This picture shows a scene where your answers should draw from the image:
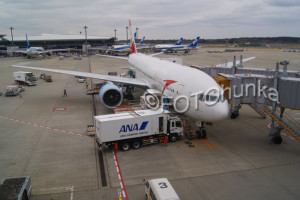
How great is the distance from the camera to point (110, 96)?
23.7 metres

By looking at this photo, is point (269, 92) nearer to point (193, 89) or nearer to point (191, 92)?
point (193, 89)

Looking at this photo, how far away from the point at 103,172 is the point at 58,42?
13460cm

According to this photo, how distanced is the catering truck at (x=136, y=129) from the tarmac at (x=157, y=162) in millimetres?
634

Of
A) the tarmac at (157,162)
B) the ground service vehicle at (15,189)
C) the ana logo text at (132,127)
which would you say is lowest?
the tarmac at (157,162)

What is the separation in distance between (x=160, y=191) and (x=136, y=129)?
270 inches

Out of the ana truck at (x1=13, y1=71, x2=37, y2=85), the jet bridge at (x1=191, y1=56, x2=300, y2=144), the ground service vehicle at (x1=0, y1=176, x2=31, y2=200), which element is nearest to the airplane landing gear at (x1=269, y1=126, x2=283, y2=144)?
the jet bridge at (x1=191, y1=56, x2=300, y2=144)

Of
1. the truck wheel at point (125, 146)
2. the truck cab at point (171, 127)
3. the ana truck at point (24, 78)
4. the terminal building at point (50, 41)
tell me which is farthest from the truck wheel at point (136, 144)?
the terminal building at point (50, 41)

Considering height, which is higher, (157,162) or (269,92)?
(269,92)

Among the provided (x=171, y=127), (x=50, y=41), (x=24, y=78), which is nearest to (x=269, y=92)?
(x=171, y=127)

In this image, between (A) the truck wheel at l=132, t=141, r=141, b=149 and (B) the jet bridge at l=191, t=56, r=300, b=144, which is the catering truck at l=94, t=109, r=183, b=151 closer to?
(A) the truck wheel at l=132, t=141, r=141, b=149

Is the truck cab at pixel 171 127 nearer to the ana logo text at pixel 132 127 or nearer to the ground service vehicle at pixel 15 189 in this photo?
the ana logo text at pixel 132 127

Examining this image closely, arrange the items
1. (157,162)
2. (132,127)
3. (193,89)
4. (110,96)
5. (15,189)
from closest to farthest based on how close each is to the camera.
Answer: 1. (15,189)
2. (157,162)
3. (132,127)
4. (193,89)
5. (110,96)

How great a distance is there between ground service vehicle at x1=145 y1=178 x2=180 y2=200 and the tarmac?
130 cm

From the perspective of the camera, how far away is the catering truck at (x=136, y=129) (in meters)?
15.6
